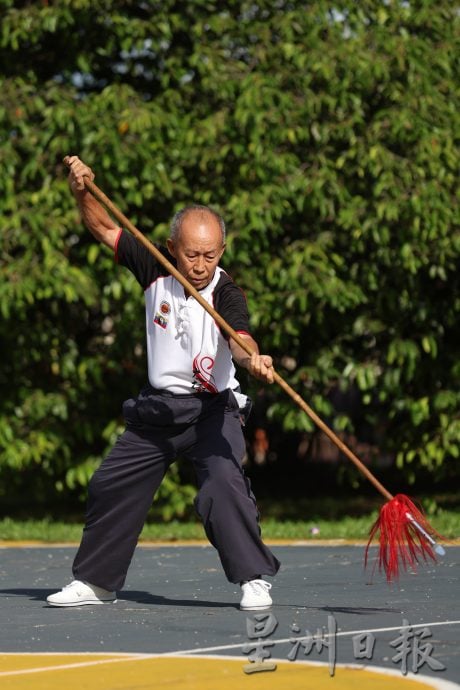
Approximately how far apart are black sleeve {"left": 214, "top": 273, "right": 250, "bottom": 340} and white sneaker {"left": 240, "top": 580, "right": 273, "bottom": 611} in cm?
116

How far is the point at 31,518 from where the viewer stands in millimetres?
14523

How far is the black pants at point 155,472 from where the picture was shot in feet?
23.4

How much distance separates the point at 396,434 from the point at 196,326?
6319 mm

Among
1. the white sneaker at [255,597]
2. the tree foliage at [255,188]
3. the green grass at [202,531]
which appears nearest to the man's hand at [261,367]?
the white sneaker at [255,597]

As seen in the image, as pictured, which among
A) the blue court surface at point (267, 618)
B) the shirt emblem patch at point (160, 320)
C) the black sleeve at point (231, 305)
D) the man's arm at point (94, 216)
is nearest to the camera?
the blue court surface at point (267, 618)

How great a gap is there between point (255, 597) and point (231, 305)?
136 centimetres

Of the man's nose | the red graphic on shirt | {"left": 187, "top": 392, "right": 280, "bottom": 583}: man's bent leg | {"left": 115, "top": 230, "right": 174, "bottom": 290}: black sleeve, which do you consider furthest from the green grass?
the man's nose

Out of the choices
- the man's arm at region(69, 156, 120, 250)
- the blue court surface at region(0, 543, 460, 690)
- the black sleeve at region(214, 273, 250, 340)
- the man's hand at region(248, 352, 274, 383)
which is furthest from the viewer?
the man's arm at region(69, 156, 120, 250)

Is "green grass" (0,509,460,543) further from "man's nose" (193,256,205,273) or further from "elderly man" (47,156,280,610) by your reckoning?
"man's nose" (193,256,205,273)

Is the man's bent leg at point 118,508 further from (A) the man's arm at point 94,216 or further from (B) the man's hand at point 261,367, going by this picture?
(A) the man's arm at point 94,216

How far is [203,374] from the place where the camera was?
7.13 metres

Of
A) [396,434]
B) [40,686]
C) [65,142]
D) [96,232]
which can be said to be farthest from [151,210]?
[40,686]

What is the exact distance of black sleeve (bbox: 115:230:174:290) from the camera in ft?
23.9

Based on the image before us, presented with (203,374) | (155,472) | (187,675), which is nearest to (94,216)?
(203,374)
